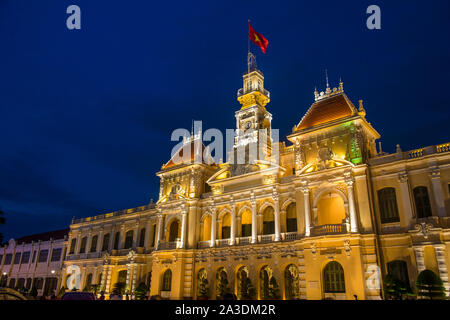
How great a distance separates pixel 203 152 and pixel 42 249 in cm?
3480

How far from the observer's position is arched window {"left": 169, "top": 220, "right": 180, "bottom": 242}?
131 feet

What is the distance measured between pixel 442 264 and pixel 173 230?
27267mm

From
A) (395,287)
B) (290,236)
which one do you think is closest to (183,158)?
(290,236)

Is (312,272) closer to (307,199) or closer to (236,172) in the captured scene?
(307,199)

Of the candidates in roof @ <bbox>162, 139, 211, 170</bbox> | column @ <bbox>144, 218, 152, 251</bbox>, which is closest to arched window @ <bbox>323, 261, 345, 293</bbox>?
roof @ <bbox>162, 139, 211, 170</bbox>

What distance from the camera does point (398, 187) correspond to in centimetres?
2623

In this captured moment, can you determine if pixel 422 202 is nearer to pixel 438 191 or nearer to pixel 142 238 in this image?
pixel 438 191

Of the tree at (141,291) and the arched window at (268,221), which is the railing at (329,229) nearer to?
the arched window at (268,221)

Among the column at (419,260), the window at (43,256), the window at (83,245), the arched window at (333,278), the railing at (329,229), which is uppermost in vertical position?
the window at (83,245)

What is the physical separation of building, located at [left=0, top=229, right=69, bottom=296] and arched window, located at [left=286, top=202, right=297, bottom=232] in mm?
38141

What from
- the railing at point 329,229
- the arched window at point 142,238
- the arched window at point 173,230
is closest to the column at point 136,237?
the arched window at point 142,238

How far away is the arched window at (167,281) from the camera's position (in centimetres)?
3669

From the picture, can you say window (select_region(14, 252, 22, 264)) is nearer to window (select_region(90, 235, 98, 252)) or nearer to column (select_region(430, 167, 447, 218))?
window (select_region(90, 235, 98, 252))

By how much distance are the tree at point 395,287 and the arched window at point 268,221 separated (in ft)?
37.9
